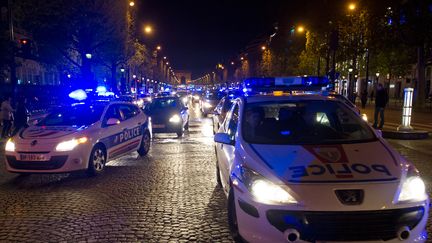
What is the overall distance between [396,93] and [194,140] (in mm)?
56728

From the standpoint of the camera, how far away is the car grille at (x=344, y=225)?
13.2 feet

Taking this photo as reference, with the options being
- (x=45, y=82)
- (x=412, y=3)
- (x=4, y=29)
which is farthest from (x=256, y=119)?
(x=45, y=82)

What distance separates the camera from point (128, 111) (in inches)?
455

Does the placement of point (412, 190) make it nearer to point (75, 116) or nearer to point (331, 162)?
point (331, 162)

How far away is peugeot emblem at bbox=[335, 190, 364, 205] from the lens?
4.07 metres

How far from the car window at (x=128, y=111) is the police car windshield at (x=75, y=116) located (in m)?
0.81

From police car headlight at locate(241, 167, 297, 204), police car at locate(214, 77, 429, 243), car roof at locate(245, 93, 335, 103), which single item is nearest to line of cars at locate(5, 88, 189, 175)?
car roof at locate(245, 93, 335, 103)

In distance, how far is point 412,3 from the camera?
33375 mm

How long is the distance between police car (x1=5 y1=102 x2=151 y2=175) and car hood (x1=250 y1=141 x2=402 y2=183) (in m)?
4.84

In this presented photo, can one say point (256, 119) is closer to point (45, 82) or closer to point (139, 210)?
point (139, 210)

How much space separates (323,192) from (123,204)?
3797 millimetres

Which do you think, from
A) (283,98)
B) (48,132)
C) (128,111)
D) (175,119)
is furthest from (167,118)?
(283,98)

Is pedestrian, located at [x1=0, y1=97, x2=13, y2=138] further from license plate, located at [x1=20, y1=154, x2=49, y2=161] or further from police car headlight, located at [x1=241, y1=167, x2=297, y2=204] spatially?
police car headlight, located at [x1=241, y1=167, x2=297, y2=204]

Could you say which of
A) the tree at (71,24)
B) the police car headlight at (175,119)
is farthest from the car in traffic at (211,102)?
the police car headlight at (175,119)
